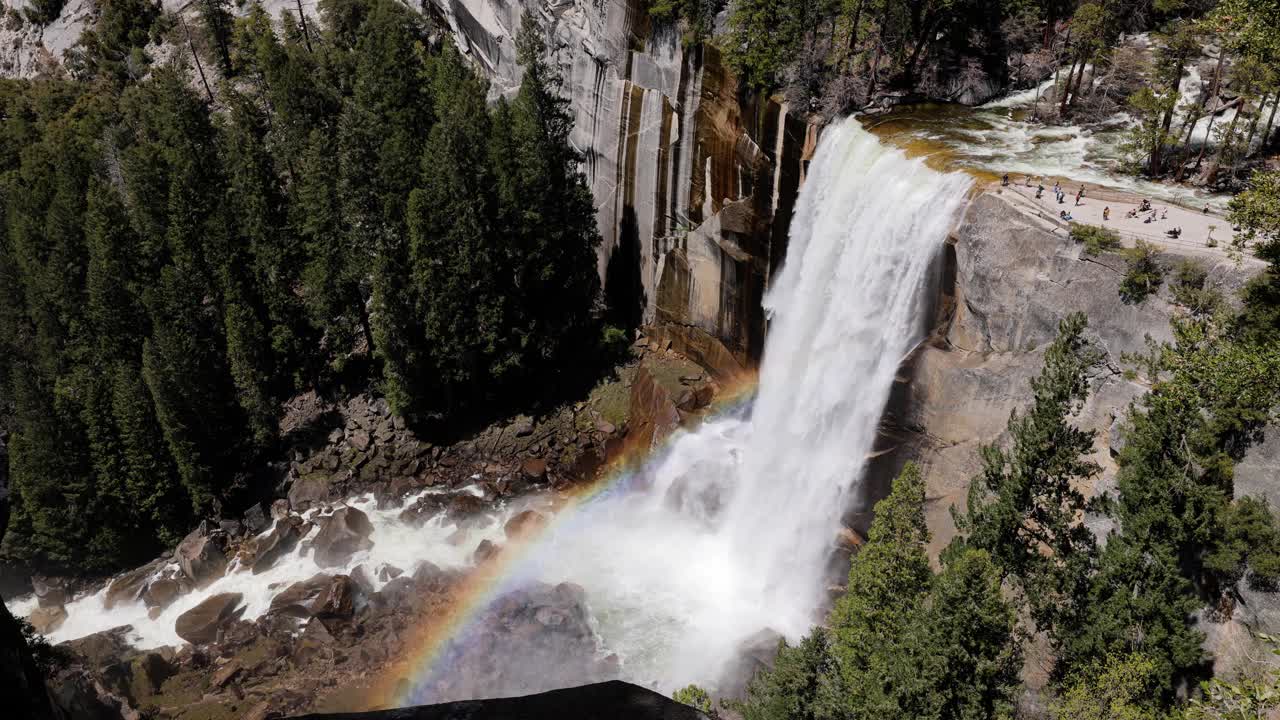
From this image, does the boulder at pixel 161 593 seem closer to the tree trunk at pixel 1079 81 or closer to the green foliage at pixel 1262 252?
the green foliage at pixel 1262 252

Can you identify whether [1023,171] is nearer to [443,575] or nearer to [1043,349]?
[1043,349]

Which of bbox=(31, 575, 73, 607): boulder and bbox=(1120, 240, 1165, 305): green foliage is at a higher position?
bbox=(1120, 240, 1165, 305): green foliage

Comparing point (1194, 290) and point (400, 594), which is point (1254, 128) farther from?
point (400, 594)

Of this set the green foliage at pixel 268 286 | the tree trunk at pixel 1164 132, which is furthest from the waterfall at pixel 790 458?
the green foliage at pixel 268 286

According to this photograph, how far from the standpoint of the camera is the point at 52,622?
4272 centimetres

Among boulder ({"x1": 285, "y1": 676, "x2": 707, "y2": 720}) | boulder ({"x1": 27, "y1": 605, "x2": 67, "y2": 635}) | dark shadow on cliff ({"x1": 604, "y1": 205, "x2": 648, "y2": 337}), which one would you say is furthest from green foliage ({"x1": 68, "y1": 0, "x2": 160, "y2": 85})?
boulder ({"x1": 285, "y1": 676, "x2": 707, "y2": 720})

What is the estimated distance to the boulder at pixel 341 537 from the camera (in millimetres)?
43844

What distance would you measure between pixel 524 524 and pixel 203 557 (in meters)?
16.8

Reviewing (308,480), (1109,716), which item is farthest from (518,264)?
(1109,716)

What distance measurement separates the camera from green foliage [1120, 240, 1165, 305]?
2653 centimetres

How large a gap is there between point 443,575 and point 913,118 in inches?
1299

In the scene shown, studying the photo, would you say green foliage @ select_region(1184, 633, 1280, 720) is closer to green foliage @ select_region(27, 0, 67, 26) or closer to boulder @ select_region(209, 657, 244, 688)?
boulder @ select_region(209, 657, 244, 688)

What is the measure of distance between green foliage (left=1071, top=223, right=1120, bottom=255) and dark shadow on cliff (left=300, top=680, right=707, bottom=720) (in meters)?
23.3

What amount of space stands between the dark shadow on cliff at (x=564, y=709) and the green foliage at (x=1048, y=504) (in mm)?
17409
